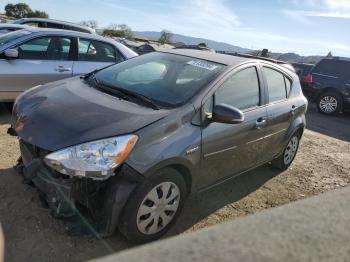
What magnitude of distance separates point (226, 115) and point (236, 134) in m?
0.51

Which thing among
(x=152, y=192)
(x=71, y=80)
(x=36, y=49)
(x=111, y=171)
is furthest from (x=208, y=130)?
(x=36, y=49)

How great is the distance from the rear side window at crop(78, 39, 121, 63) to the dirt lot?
171 cm

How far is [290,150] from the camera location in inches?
229

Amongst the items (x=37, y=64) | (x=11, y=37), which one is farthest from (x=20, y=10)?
(x=37, y=64)

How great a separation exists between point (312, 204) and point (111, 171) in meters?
2.44

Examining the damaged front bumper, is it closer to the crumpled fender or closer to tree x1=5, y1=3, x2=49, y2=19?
the crumpled fender

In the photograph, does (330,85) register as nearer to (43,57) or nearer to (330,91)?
(330,91)

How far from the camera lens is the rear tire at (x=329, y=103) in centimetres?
1222

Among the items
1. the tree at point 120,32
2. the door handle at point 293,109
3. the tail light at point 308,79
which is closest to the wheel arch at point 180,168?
the door handle at point 293,109

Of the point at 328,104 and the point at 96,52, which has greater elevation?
the point at 96,52

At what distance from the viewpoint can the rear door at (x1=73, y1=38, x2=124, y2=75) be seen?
733cm

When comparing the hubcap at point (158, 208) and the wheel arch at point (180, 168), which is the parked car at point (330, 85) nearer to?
the wheel arch at point (180, 168)

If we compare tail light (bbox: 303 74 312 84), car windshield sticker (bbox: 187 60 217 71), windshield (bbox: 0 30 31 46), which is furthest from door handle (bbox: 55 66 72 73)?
tail light (bbox: 303 74 312 84)

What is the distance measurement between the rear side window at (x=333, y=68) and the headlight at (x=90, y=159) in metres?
10.8
